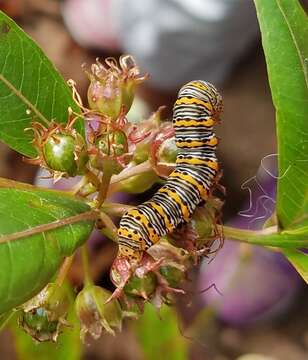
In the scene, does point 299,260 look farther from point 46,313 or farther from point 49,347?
point 49,347

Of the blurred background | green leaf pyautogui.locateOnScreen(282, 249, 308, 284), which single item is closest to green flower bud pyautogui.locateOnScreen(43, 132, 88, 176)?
green leaf pyautogui.locateOnScreen(282, 249, 308, 284)

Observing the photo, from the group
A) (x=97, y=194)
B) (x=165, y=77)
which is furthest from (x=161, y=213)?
(x=165, y=77)

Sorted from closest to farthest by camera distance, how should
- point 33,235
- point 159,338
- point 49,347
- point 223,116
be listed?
point 33,235 → point 49,347 → point 159,338 → point 223,116

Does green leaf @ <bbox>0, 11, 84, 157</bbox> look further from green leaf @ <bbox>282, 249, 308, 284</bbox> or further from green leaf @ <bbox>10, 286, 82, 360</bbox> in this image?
green leaf @ <bbox>10, 286, 82, 360</bbox>

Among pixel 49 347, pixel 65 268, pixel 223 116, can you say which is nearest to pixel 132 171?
pixel 65 268

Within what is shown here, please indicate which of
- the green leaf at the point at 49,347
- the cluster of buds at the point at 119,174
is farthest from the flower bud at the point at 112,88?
the green leaf at the point at 49,347
